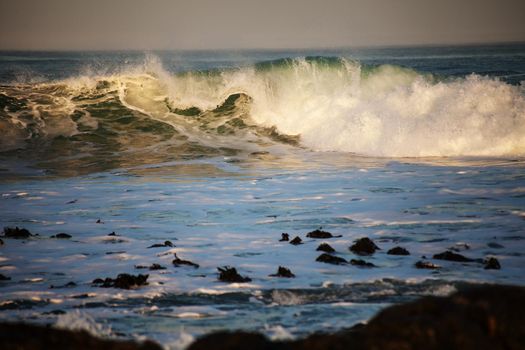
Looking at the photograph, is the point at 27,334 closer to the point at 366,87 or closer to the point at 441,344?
the point at 441,344

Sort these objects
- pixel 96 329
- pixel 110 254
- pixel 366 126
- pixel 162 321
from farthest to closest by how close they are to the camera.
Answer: pixel 366 126
pixel 110 254
pixel 162 321
pixel 96 329

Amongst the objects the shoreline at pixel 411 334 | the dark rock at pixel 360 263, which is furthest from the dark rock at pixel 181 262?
the shoreline at pixel 411 334

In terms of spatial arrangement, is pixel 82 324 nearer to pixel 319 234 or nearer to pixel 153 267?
pixel 153 267

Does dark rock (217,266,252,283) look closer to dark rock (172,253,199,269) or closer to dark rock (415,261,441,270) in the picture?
dark rock (172,253,199,269)

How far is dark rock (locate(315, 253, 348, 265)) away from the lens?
27.7 feet

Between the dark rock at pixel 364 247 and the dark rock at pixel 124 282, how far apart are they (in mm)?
2877

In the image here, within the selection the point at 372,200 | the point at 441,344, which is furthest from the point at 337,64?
the point at 441,344

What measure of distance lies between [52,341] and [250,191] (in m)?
10.7

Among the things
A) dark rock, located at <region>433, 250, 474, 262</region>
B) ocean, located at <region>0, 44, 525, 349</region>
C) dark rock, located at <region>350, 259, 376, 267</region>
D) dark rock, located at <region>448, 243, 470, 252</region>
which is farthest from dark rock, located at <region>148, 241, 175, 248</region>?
dark rock, located at <region>448, 243, 470, 252</region>

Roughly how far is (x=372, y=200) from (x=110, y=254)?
564 cm

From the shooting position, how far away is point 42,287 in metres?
7.54

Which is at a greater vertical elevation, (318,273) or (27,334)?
(27,334)

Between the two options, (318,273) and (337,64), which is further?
(337,64)

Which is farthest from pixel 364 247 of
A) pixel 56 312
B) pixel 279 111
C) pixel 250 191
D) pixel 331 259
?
pixel 279 111
